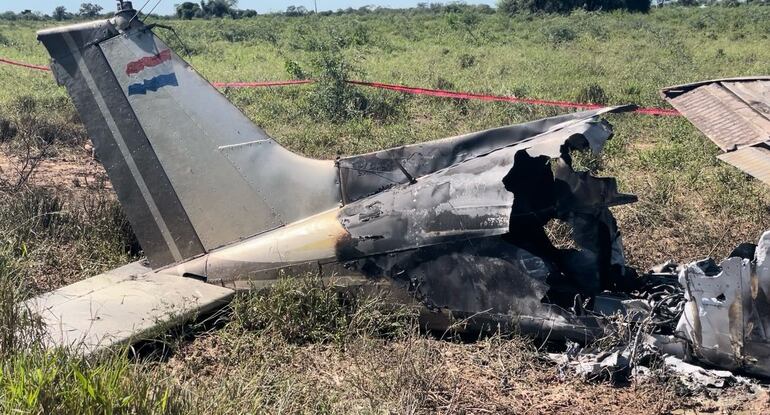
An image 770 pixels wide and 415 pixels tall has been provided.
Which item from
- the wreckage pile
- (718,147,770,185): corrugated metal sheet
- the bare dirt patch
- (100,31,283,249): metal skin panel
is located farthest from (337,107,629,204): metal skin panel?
the bare dirt patch

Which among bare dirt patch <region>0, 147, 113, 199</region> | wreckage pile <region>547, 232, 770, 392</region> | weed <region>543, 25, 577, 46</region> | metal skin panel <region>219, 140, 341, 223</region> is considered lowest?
wreckage pile <region>547, 232, 770, 392</region>

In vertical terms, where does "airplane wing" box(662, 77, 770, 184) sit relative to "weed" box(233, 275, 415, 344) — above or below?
above

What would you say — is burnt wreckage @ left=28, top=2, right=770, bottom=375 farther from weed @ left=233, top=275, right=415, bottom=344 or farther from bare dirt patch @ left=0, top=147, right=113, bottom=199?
bare dirt patch @ left=0, top=147, right=113, bottom=199

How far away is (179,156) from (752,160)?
11.5ft

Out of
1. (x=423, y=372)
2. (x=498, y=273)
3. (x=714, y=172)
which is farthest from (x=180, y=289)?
Answer: (x=714, y=172)

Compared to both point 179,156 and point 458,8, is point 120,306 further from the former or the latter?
point 458,8

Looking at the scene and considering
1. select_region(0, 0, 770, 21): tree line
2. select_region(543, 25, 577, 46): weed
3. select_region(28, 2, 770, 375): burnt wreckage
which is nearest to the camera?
select_region(28, 2, 770, 375): burnt wreckage

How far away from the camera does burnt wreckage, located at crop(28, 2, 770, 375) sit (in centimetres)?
454

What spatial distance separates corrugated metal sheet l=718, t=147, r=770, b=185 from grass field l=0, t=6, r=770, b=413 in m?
1.32

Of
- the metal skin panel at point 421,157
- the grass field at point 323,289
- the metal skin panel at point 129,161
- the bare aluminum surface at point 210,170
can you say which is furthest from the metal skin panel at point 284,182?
the grass field at point 323,289

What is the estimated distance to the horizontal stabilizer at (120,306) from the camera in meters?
4.14

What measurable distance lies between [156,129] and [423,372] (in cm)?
248

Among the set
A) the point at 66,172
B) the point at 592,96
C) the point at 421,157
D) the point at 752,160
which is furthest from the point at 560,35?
the point at 752,160

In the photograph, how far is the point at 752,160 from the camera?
12.9ft
